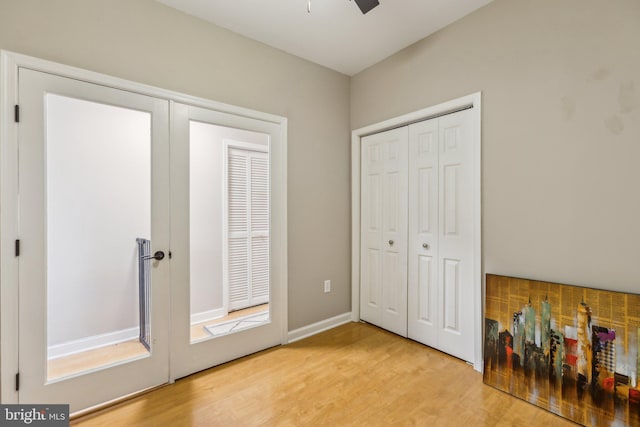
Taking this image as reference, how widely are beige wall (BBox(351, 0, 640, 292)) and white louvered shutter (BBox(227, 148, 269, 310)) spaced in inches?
70.3

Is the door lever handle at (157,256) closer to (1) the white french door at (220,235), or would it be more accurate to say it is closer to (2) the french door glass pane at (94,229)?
(1) the white french door at (220,235)

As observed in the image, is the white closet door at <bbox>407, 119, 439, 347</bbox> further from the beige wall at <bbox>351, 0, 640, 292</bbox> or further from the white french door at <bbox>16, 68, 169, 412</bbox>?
the white french door at <bbox>16, 68, 169, 412</bbox>

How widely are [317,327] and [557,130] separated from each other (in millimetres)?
2632

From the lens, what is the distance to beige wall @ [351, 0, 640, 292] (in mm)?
1648

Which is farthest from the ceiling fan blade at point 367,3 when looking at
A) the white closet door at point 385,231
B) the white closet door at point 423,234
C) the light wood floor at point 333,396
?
the light wood floor at point 333,396

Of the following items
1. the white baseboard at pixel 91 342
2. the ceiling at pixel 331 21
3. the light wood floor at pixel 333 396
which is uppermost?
the ceiling at pixel 331 21

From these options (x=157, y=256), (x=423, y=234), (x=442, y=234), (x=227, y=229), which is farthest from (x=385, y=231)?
(x=157, y=256)

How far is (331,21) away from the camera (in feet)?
7.84

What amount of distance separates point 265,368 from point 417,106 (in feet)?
8.74

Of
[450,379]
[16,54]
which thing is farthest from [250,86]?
[450,379]

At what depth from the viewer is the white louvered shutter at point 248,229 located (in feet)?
8.52

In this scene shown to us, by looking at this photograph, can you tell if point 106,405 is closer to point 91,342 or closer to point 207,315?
point 91,342

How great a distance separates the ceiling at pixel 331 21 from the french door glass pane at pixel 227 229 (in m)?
0.87

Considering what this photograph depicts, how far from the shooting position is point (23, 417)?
1.65 metres
